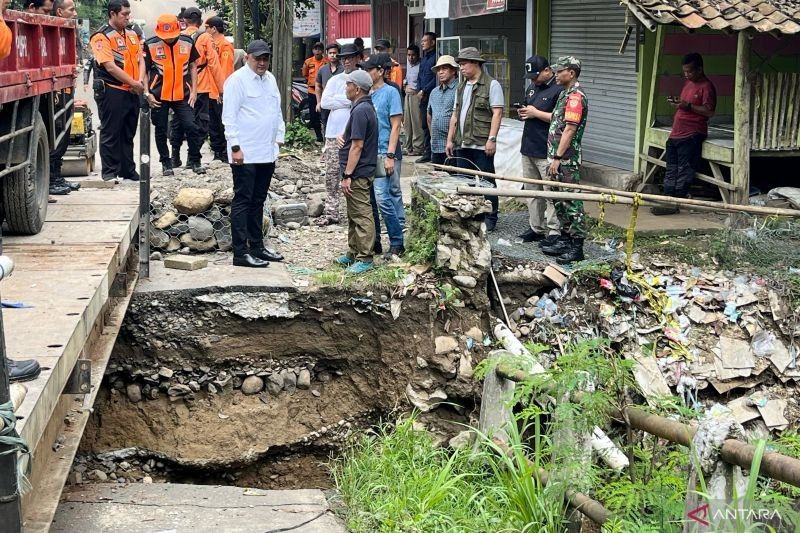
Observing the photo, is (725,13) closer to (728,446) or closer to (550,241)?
(550,241)

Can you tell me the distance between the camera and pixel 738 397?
24.8 ft

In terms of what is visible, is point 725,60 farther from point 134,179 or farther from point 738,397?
point 134,179

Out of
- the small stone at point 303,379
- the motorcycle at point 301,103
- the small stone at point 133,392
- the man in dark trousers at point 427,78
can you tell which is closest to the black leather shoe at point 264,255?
the small stone at point 303,379

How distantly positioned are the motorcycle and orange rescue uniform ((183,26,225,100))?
559 centimetres

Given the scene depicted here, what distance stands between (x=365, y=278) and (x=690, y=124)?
12.9 ft

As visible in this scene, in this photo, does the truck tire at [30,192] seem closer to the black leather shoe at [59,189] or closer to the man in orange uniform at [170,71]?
the black leather shoe at [59,189]

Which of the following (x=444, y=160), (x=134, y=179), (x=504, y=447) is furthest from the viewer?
(x=134, y=179)

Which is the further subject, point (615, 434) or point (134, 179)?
point (134, 179)

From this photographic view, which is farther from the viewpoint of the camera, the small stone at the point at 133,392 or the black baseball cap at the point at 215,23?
the black baseball cap at the point at 215,23

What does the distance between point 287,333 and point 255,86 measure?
2.08m

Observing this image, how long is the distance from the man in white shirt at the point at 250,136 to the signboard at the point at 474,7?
4.53 m

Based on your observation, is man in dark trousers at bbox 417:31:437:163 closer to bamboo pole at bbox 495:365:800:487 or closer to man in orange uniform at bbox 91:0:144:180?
man in orange uniform at bbox 91:0:144:180

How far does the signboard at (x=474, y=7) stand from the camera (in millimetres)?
11664

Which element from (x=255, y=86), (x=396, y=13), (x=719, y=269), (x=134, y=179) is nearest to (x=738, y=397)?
(x=719, y=269)
